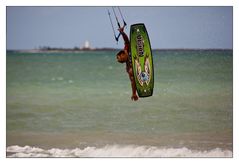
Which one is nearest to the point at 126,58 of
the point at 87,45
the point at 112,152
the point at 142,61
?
the point at 142,61

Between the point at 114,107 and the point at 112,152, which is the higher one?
the point at 114,107

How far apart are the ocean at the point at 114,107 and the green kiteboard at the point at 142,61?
6 centimetres

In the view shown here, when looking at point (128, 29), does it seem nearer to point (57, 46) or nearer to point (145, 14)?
point (145, 14)

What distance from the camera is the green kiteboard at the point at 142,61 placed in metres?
4.86

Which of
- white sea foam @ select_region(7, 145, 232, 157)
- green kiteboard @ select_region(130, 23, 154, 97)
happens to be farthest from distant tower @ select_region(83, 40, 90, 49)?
white sea foam @ select_region(7, 145, 232, 157)

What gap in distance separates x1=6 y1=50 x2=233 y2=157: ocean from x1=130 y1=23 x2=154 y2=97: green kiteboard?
55 mm

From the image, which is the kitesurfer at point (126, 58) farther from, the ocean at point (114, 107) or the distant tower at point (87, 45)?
the distant tower at point (87, 45)

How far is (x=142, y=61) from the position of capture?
16.0ft

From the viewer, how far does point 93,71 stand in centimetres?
491

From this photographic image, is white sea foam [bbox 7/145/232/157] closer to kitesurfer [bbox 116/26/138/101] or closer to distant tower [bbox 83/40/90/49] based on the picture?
kitesurfer [bbox 116/26/138/101]

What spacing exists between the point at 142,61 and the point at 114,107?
1.62 ft

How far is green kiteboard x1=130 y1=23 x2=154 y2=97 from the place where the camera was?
486 cm

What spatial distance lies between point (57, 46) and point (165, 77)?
1.04 m

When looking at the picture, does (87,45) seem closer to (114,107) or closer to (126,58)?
(126,58)
